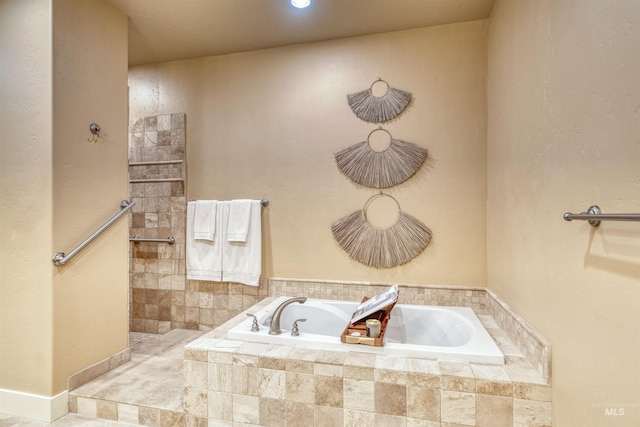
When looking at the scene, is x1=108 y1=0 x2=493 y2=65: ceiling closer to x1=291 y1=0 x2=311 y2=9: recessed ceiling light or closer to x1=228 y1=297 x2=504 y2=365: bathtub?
x1=291 y1=0 x2=311 y2=9: recessed ceiling light

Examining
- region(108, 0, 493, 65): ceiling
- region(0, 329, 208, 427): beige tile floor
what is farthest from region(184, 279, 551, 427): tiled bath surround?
region(108, 0, 493, 65): ceiling

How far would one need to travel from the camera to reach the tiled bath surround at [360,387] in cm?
131

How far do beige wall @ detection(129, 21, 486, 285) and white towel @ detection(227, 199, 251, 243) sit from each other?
4.9 inches

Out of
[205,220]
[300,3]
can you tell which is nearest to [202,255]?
[205,220]

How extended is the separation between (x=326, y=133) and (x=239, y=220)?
3.21 ft

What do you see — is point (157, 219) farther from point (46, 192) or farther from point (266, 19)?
point (266, 19)

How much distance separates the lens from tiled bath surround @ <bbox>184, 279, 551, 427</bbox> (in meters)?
1.31

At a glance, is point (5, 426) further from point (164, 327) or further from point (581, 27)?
point (581, 27)

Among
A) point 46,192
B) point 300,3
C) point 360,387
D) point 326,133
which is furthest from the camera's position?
point 326,133

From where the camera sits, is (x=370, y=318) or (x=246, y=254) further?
(x=246, y=254)

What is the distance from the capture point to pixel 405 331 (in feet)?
7.13

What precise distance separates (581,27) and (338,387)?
1657 mm

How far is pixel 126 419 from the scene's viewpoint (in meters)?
1.69

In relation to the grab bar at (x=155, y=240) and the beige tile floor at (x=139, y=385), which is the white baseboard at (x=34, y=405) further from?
the grab bar at (x=155, y=240)
